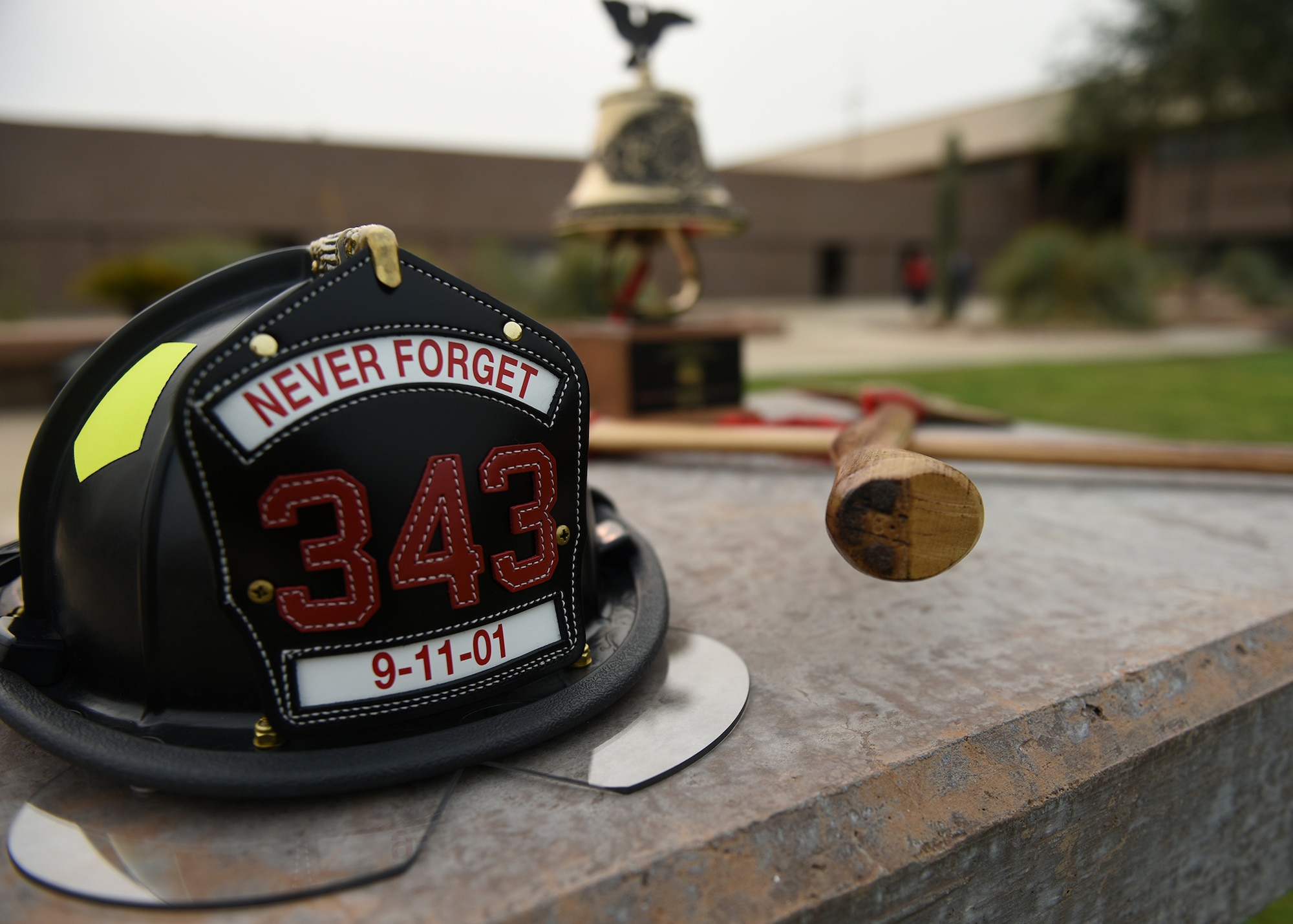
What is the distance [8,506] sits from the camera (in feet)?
11.7

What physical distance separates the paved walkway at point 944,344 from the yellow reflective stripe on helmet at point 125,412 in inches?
281

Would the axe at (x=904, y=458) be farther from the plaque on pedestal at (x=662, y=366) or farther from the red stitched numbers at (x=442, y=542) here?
the red stitched numbers at (x=442, y=542)

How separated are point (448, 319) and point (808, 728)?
0.65 m

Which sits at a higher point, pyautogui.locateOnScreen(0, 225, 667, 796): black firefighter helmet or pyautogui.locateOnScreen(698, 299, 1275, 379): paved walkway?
pyautogui.locateOnScreen(0, 225, 667, 796): black firefighter helmet

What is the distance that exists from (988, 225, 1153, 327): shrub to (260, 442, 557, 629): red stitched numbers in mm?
15354

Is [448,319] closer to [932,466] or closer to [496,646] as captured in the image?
[496,646]

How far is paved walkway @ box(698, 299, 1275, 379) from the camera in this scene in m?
9.58

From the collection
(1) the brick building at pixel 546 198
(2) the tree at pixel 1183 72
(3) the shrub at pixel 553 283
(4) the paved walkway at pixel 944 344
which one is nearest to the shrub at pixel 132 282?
(1) the brick building at pixel 546 198

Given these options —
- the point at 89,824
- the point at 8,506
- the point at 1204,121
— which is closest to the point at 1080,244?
the point at 1204,121

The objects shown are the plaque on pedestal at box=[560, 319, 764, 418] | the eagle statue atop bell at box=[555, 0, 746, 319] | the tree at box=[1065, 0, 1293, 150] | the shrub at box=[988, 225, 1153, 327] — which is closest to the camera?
the eagle statue atop bell at box=[555, 0, 746, 319]

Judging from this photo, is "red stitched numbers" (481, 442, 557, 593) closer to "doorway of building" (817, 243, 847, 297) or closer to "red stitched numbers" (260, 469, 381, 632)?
"red stitched numbers" (260, 469, 381, 632)

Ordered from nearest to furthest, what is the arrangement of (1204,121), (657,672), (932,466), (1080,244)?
(932,466)
(657,672)
(1080,244)
(1204,121)

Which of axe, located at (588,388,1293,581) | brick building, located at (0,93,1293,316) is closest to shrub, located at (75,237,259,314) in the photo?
brick building, located at (0,93,1293,316)

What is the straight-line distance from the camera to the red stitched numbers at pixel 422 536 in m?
0.85
